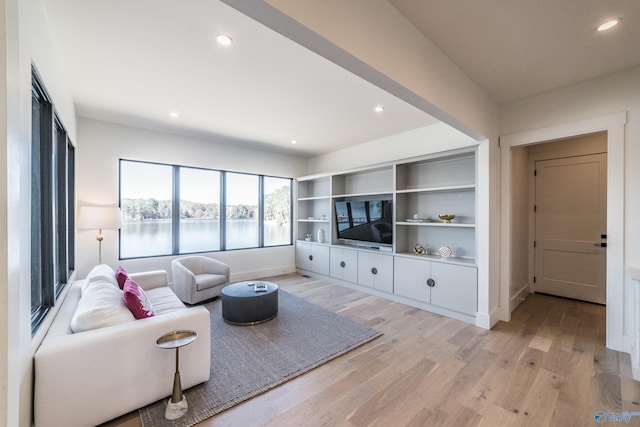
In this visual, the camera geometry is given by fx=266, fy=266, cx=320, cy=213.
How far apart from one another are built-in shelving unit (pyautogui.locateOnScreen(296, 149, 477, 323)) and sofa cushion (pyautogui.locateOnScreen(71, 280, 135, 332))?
3.33 m

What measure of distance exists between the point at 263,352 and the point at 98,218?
2.73 m

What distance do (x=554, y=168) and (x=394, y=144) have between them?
98.5 inches

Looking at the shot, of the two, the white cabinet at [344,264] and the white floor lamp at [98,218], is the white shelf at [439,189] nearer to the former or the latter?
the white cabinet at [344,264]

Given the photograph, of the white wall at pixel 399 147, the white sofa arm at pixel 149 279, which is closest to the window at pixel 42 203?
the white sofa arm at pixel 149 279

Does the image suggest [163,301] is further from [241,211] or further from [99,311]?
[241,211]

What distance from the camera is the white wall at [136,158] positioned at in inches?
149

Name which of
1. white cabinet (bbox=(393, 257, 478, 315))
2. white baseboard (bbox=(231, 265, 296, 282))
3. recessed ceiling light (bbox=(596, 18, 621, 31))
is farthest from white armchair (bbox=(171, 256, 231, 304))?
recessed ceiling light (bbox=(596, 18, 621, 31))

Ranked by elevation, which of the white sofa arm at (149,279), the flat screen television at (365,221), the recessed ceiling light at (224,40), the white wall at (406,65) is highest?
the recessed ceiling light at (224,40)

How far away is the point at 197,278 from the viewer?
3.96m

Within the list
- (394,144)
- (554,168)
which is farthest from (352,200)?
(554,168)

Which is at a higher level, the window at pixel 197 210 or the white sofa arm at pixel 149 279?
the window at pixel 197 210

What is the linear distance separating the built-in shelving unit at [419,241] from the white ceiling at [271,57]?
949 mm

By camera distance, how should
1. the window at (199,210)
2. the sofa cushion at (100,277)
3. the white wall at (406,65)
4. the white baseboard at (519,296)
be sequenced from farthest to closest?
the window at (199,210) → the white baseboard at (519,296) → the sofa cushion at (100,277) → the white wall at (406,65)

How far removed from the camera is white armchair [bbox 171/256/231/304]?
3808 millimetres
